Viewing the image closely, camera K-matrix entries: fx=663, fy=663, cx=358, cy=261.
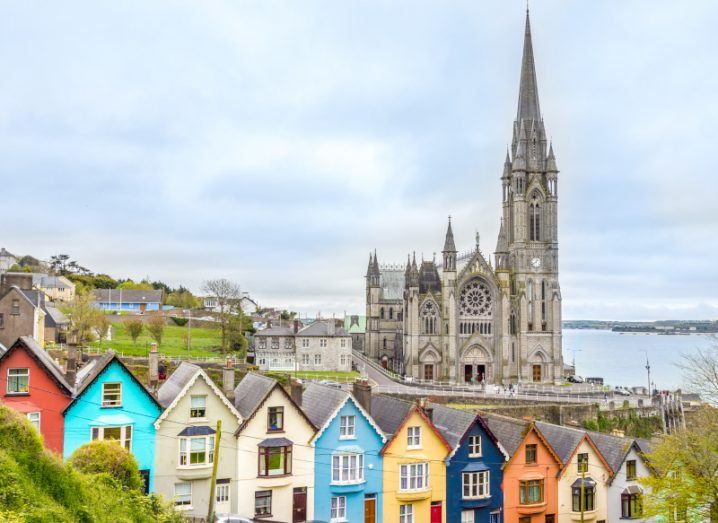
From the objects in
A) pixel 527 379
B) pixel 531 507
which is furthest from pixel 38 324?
pixel 527 379

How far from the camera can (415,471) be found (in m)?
30.6

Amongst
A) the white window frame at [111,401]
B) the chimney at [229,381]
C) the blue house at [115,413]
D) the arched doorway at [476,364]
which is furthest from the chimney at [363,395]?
the arched doorway at [476,364]

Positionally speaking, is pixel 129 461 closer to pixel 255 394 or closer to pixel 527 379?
pixel 255 394

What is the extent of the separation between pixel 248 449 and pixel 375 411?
7.91 metres

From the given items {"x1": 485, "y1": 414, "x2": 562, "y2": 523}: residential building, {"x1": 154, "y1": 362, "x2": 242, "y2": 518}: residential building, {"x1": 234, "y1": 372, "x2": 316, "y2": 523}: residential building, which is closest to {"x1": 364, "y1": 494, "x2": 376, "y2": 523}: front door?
{"x1": 234, "y1": 372, "x2": 316, "y2": 523}: residential building

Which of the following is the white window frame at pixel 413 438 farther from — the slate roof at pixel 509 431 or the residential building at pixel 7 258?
the residential building at pixel 7 258

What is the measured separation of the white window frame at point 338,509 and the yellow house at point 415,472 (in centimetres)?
187

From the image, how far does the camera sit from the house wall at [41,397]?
88.2 ft

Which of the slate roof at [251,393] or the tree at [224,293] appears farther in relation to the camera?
the tree at [224,293]

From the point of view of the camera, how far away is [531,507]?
3133 centimetres

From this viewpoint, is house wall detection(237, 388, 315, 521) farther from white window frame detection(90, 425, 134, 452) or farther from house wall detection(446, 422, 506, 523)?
house wall detection(446, 422, 506, 523)

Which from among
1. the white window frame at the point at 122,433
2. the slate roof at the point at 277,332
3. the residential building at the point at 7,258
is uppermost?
the residential building at the point at 7,258

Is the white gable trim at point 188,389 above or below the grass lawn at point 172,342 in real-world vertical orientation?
below

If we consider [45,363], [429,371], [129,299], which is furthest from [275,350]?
[129,299]
